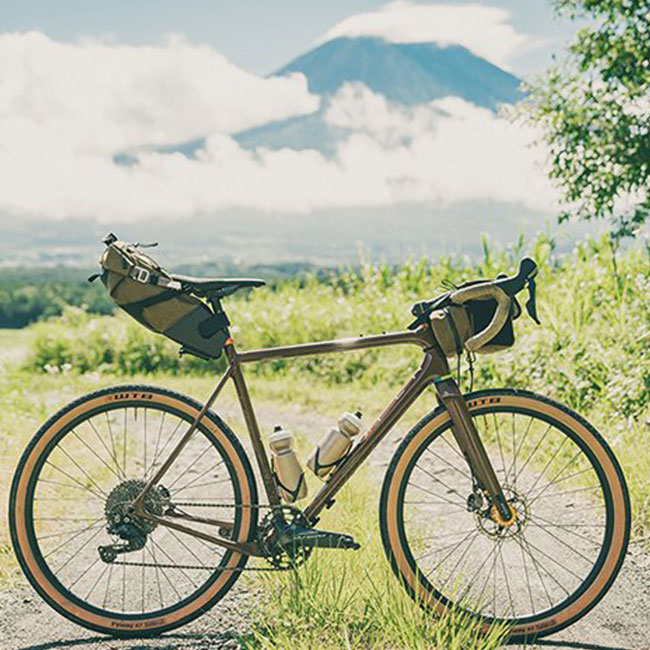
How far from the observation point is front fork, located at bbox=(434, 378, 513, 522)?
10.9 ft

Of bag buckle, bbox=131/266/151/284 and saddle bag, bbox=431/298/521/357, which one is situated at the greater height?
bag buckle, bbox=131/266/151/284

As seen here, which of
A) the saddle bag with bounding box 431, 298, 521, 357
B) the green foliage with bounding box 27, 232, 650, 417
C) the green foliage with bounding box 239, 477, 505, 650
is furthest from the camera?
the green foliage with bounding box 27, 232, 650, 417

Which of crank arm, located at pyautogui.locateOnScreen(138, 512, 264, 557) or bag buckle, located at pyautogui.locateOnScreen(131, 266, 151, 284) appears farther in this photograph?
crank arm, located at pyautogui.locateOnScreen(138, 512, 264, 557)

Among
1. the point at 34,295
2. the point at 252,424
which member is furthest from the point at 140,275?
the point at 34,295

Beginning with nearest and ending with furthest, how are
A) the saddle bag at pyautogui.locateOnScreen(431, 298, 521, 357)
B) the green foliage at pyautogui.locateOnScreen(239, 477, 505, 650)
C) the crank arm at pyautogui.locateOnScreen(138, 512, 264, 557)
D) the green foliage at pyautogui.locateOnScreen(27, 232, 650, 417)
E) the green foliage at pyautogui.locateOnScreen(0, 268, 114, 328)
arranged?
the green foliage at pyautogui.locateOnScreen(239, 477, 505, 650) → the saddle bag at pyautogui.locateOnScreen(431, 298, 521, 357) → the crank arm at pyautogui.locateOnScreen(138, 512, 264, 557) → the green foliage at pyautogui.locateOnScreen(27, 232, 650, 417) → the green foliage at pyautogui.locateOnScreen(0, 268, 114, 328)

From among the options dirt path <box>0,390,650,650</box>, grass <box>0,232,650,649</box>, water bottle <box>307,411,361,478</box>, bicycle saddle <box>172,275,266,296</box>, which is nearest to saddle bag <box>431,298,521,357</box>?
grass <box>0,232,650,649</box>

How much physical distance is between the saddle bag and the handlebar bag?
2.44 feet

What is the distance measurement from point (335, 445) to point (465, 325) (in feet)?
2.00

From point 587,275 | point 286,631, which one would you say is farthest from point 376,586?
point 587,275

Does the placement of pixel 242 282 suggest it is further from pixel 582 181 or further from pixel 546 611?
pixel 582 181

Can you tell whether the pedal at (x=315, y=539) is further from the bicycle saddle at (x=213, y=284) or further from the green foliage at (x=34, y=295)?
the green foliage at (x=34, y=295)

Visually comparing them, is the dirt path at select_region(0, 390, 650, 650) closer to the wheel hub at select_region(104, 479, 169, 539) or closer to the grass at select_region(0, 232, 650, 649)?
the grass at select_region(0, 232, 650, 649)

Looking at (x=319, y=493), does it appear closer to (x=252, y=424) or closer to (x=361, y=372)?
(x=252, y=424)

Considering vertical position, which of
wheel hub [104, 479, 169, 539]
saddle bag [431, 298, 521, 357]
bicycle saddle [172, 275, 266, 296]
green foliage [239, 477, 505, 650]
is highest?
bicycle saddle [172, 275, 266, 296]
